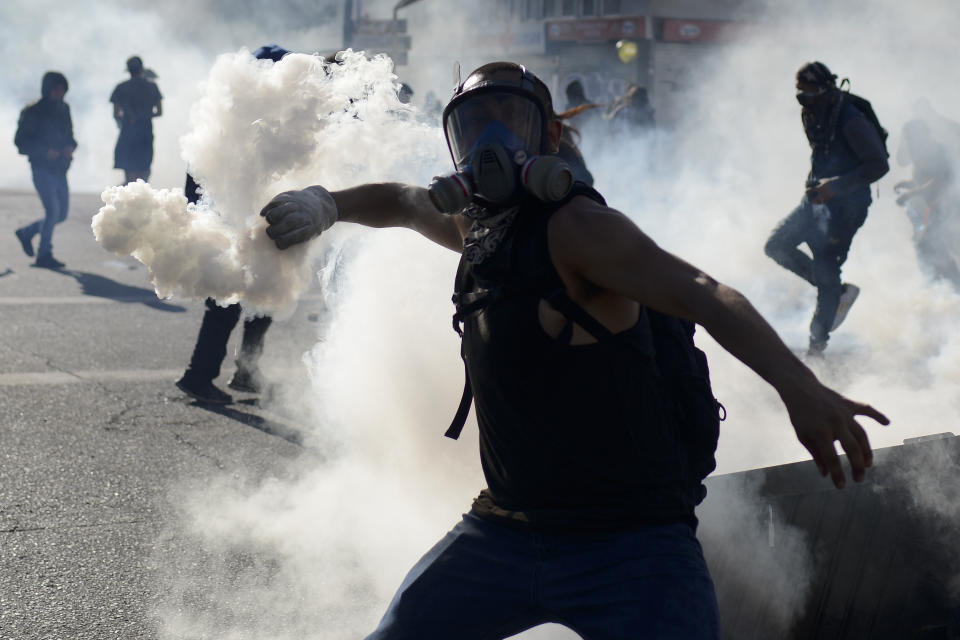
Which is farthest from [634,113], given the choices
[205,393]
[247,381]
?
[205,393]

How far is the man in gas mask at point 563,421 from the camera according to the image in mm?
1729

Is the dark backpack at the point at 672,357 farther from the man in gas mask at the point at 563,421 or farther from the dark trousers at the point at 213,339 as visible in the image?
the dark trousers at the point at 213,339

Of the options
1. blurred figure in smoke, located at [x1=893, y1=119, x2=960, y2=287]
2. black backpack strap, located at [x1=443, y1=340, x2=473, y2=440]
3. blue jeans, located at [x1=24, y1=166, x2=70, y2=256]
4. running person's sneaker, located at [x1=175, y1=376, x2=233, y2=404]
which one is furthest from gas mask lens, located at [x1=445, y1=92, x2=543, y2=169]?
blue jeans, located at [x1=24, y1=166, x2=70, y2=256]

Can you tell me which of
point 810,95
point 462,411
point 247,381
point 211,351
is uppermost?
point 810,95

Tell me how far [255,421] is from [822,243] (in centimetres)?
346

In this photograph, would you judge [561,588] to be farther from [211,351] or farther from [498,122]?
[211,351]

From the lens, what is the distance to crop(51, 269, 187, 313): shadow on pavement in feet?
27.3

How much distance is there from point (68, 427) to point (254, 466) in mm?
1068

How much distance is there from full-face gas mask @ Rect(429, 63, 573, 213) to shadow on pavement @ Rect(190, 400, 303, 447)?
295 cm

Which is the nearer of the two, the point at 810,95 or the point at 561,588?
the point at 561,588

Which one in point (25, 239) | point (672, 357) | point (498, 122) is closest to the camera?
point (672, 357)

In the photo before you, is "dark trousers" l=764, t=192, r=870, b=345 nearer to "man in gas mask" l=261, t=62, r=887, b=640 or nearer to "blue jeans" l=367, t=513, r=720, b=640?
"man in gas mask" l=261, t=62, r=887, b=640

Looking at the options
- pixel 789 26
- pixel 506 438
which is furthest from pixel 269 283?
pixel 789 26

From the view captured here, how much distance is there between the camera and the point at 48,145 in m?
10.3
